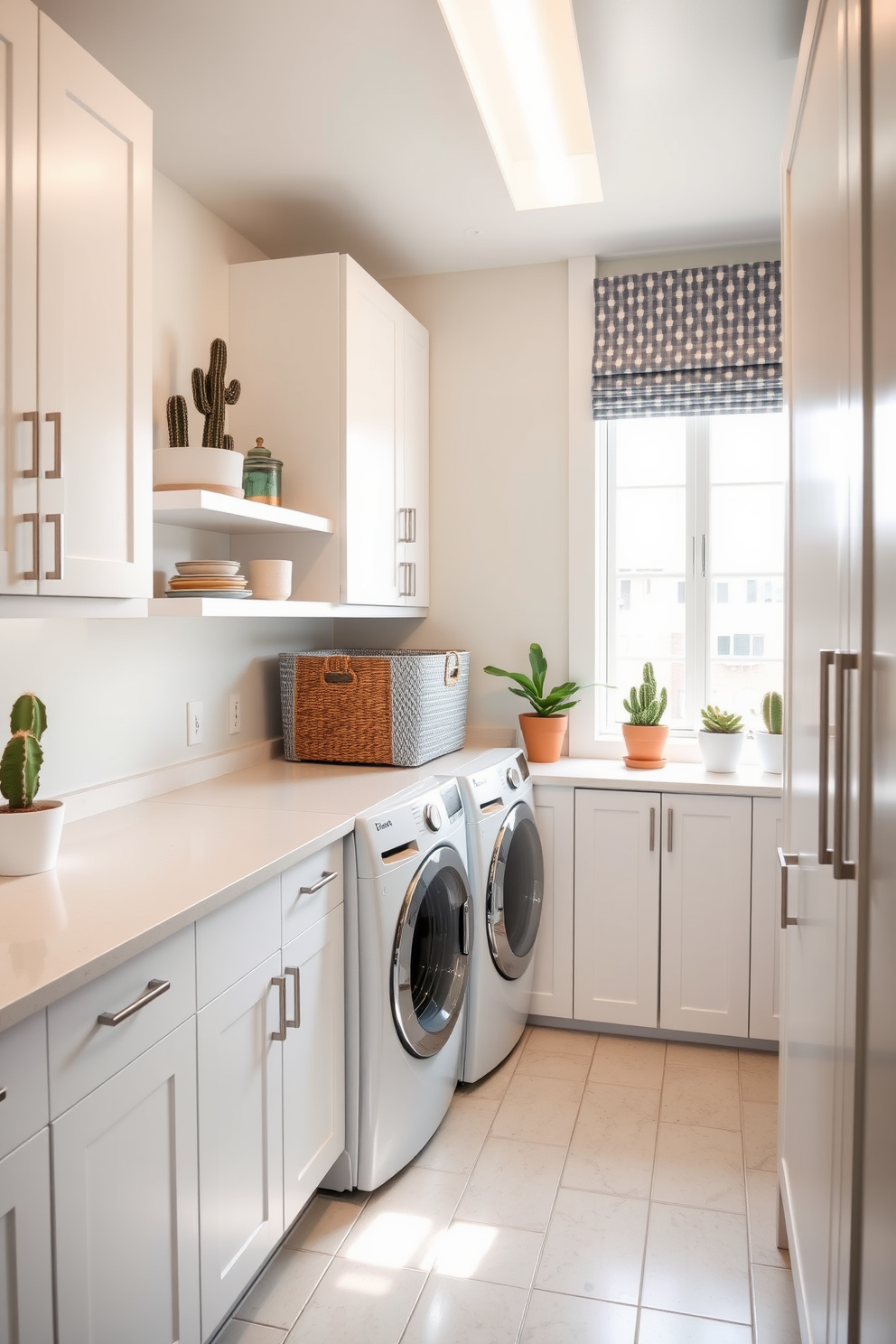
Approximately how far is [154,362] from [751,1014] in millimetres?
2487

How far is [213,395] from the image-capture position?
2.29m

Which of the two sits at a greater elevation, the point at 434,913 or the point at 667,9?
the point at 667,9

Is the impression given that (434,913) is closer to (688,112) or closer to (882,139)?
(882,139)

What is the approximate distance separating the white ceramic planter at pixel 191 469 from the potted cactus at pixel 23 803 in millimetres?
713

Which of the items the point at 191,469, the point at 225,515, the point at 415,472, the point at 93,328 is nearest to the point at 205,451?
the point at 191,469

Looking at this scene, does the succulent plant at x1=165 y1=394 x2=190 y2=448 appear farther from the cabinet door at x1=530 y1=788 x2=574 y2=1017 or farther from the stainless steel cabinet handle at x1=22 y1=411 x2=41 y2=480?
the cabinet door at x1=530 y1=788 x2=574 y2=1017

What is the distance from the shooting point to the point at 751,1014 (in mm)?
2750

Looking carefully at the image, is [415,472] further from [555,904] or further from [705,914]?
[705,914]

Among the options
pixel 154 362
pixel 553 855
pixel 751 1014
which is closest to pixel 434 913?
pixel 553 855

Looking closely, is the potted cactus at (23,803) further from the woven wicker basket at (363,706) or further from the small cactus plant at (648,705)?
the small cactus plant at (648,705)

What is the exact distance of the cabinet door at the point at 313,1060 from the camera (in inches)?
70.5

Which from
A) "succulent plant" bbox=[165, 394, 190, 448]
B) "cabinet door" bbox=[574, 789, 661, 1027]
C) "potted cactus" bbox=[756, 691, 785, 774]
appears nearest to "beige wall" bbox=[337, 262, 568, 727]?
"cabinet door" bbox=[574, 789, 661, 1027]

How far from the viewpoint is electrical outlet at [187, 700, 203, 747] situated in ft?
8.24

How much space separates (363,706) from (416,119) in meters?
1.55
